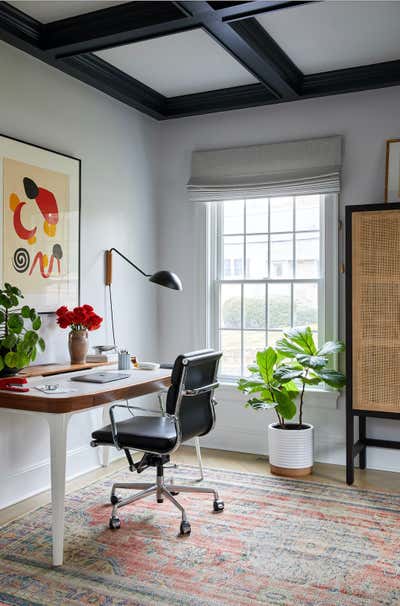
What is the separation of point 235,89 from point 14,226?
2.08 m

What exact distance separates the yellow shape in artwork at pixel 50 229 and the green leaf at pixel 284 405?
6.19ft

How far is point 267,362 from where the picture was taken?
4438 mm

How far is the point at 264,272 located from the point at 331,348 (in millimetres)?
955

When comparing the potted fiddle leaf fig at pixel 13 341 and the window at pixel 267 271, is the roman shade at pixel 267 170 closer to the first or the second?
the window at pixel 267 271

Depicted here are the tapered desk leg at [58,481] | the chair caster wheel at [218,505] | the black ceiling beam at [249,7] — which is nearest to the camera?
the tapered desk leg at [58,481]

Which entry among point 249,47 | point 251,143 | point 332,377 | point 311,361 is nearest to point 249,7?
point 249,47

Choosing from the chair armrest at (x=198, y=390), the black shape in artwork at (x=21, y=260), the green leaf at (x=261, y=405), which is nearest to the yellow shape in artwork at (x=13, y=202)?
the black shape in artwork at (x=21, y=260)

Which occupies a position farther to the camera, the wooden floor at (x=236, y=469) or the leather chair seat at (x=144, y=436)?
the wooden floor at (x=236, y=469)

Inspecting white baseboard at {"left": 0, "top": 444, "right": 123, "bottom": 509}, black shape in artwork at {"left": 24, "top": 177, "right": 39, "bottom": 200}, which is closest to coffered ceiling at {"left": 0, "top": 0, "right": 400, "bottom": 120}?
black shape in artwork at {"left": 24, "top": 177, "right": 39, "bottom": 200}

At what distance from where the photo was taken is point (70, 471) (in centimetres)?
423

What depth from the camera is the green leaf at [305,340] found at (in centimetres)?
441

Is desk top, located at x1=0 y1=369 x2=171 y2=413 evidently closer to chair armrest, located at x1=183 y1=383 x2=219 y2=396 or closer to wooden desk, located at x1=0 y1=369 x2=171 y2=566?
wooden desk, located at x1=0 y1=369 x2=171 y2=566

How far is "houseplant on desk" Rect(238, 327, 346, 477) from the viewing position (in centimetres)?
429

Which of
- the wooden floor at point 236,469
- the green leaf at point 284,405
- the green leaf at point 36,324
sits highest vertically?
the green leaf at point 36,324
